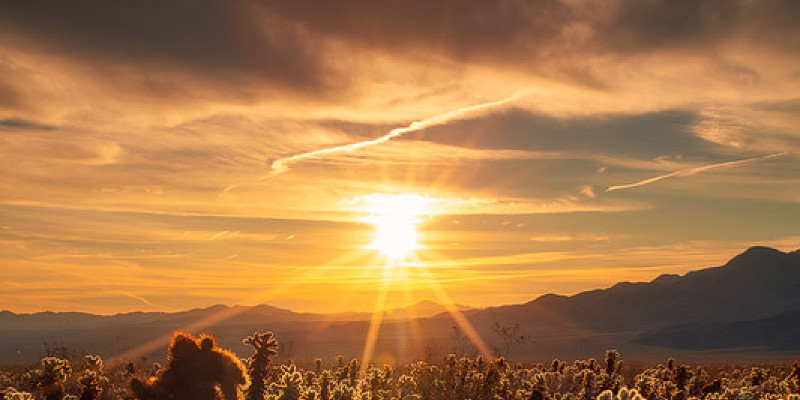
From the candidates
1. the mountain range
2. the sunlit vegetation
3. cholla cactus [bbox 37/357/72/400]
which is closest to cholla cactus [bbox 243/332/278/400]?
the sunlit vegetation

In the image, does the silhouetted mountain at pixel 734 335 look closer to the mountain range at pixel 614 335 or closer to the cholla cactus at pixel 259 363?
the mountain range at pixel 614 335

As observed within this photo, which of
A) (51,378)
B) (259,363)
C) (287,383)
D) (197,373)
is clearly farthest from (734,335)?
(197,373)

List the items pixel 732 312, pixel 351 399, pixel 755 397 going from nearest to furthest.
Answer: pixel 351 399, pixel 755 397, pixel 732 312

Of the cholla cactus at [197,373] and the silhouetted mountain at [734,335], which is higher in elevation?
the cholla cactus at [197,373]

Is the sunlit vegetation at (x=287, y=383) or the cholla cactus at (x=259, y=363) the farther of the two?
the cholla cactus at (x=259, y=363)

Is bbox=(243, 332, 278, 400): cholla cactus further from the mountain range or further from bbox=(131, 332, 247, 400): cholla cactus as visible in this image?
the mountain range

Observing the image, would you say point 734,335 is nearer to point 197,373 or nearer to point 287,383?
point 287,383

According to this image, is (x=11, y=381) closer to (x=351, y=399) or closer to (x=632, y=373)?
(x=351, y=399)

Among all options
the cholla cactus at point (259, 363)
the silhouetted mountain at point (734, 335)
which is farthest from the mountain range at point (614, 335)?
the cholla cactus at point (259, 363)

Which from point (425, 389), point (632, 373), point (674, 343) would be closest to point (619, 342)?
point (674, 343)

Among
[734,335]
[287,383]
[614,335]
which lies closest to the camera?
[287,383]

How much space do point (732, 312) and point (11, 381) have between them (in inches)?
7345

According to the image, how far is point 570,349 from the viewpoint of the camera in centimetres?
13200

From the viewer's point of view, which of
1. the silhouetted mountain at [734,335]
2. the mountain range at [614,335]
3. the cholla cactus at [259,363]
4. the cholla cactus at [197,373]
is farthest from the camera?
the silhouetted mountain at [734,335]
